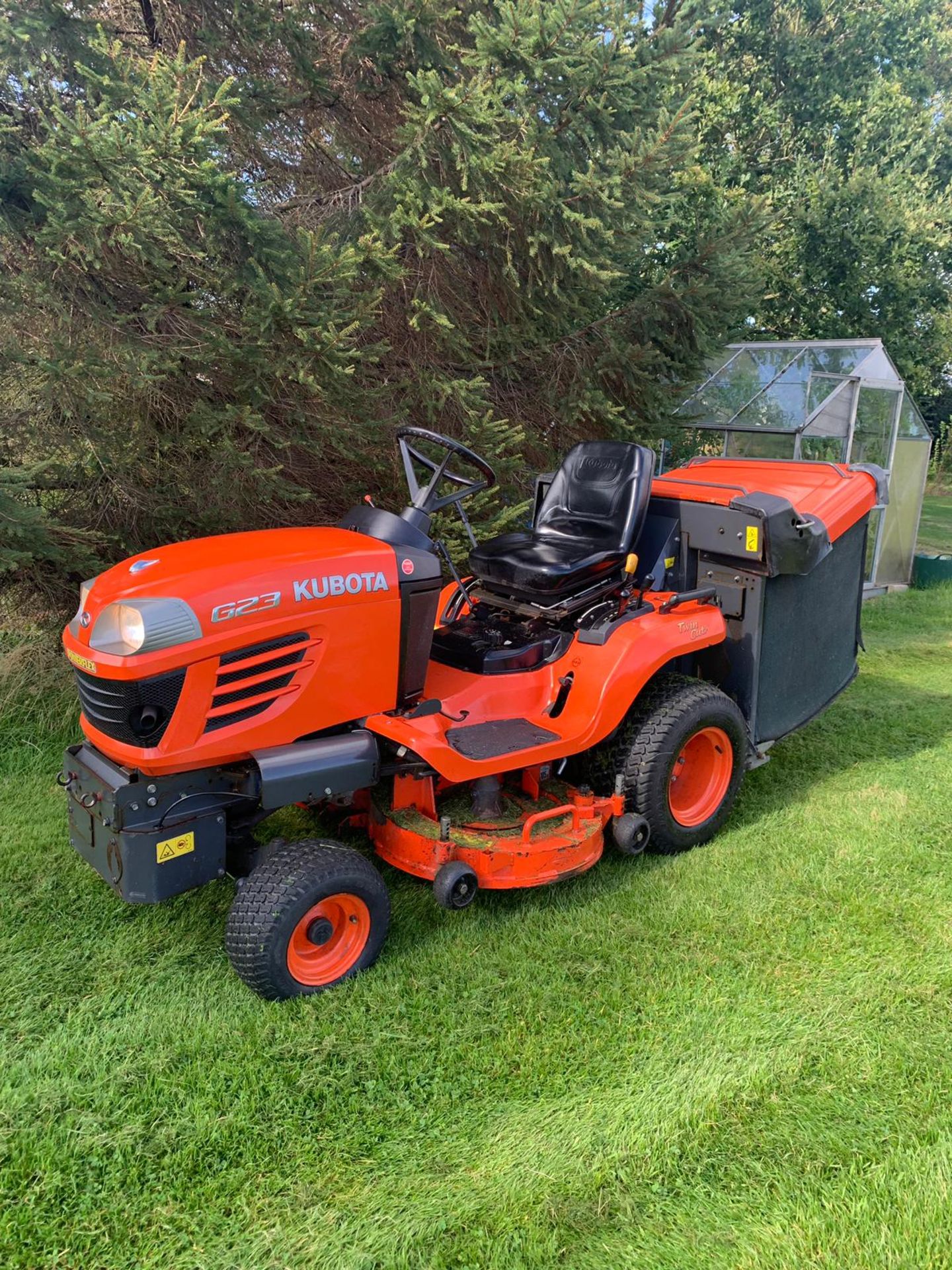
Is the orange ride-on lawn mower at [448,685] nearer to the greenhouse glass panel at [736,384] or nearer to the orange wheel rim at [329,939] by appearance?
the orange wheel rim at [329,939]

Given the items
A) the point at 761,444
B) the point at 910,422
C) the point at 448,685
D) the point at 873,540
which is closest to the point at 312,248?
the point at 448,685

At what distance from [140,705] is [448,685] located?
1189 mm

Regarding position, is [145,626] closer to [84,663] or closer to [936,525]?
[84,663]

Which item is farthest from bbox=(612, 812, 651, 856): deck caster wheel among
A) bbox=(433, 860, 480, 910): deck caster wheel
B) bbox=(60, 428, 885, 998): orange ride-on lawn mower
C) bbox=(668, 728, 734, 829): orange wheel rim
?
bbox=(433, 860, 480, 910): deck caster wheel

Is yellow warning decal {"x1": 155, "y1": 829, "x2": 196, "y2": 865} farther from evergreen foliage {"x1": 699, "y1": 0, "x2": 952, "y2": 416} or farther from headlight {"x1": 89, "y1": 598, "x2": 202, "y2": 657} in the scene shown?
evergreen foliage {"x1": 699, "y1": 0, "x2": 952, "y2": 416}

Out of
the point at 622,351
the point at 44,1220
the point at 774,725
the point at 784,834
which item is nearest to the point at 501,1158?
the point at 44,1220

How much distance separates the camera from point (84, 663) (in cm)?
257

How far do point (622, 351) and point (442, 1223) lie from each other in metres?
4.97

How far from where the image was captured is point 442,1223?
193cm

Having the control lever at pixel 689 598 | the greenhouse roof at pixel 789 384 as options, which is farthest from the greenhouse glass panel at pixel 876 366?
the control lever at pixel 689 598

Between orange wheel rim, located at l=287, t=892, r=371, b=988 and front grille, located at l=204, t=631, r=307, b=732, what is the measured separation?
0.60 meters

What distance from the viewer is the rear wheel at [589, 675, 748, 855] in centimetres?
337

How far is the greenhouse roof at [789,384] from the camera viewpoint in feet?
27.0

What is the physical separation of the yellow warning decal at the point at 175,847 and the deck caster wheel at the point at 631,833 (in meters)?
1.50
